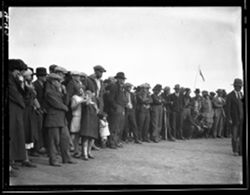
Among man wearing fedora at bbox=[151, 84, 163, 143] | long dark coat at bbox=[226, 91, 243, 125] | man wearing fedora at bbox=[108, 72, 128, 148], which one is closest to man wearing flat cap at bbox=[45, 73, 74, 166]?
man wearing fedora at bbox=[108, 72, 128, 148]

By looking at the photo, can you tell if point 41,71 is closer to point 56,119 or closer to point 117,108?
point 56,119

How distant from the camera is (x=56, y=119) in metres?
3.50

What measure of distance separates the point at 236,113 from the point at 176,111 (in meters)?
0.47

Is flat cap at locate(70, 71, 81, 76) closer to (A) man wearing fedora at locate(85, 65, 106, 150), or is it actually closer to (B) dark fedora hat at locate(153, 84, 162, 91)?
(A) man wearing fedora at locate(85, 65, 106, 150)

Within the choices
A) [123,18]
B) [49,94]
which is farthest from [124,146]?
[123,18]

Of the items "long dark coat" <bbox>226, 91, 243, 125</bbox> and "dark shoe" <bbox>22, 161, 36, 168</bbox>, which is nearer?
"dark shoe" <bbox>22, 161, 36, 168</bbox>

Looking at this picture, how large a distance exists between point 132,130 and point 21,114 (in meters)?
0.86

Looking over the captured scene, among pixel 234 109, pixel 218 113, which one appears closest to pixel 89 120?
pixel 218 113

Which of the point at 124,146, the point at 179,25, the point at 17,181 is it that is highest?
the point at 179,25

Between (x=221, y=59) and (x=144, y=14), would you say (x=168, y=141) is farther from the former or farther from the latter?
(x=144, y=14)

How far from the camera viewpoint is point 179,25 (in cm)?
356

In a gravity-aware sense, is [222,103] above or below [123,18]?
below

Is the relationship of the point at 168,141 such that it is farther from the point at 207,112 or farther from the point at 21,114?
the point at 21,114

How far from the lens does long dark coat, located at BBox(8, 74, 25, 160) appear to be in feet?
11.3
